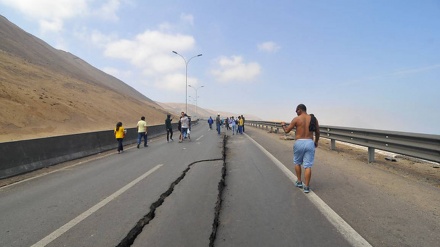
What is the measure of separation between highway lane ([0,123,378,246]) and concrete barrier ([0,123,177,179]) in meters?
1.20

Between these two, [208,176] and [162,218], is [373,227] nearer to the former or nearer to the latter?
[162,218]

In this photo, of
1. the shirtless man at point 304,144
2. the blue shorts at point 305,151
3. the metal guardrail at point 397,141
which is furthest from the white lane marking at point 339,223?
the metal guardrail at point 397,141

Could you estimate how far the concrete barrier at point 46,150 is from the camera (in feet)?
29.4

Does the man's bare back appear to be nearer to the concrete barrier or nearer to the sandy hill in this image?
the concrete barrier

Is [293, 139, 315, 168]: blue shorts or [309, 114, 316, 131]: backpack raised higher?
[309, 114, 316, 131]: backpack

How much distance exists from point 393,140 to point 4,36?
77.8 meters

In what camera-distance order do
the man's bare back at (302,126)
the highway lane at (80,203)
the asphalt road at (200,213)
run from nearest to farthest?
the asphalt road at (200,213)
the highway lane at (80,203)
the man's bare back at (302,126)

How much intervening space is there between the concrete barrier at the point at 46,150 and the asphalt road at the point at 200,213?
1310 mm

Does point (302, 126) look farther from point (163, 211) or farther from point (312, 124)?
point (163, 211)

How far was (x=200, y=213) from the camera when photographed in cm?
495

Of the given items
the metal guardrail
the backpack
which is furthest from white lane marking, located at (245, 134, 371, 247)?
the metal guardrail

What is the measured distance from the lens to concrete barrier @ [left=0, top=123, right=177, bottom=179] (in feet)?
29.4

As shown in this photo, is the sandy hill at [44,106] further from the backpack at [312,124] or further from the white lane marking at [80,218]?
the backpack at [312,124]

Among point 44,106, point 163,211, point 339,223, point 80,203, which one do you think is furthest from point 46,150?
point 44,106
